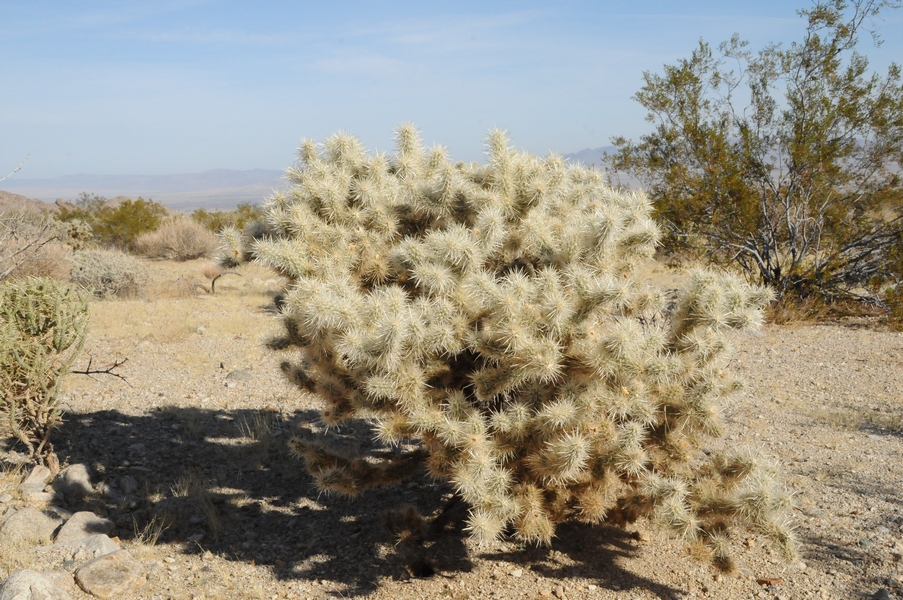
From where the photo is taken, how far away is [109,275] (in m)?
13.1

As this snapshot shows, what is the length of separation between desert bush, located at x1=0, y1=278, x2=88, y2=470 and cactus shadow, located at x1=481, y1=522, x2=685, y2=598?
328cm

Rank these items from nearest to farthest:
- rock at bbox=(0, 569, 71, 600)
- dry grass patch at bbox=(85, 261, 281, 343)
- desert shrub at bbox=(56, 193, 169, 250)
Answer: rock at bbox=(0, 569, 71, 600)
dry grass patch at bbox=(85, 261, 281, 343)
desert shrub at bbox=(56, 193, 169, 250)

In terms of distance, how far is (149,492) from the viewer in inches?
192

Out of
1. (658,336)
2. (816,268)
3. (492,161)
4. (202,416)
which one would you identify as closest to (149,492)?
(202,416)

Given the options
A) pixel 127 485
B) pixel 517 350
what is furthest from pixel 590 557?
pixel 127 485

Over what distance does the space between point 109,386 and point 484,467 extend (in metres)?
5.20

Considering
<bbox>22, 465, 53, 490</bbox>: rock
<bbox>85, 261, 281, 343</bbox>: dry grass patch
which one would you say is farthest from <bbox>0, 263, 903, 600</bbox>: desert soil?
<bbox>85, 261, 281, 343</bbox>: dry grass patch

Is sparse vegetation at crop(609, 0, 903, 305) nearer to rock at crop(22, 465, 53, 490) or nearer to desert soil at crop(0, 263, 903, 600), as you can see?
desert soil at crop(0, 263, 903, 600)

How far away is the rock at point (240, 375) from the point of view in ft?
24.6

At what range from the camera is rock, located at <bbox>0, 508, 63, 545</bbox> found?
3982mm

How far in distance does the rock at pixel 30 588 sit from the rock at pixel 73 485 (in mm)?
1444

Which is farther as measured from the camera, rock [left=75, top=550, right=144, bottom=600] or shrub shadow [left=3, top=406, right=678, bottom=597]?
shrub shadow [left=3, top=406, right=678, bottom=597]

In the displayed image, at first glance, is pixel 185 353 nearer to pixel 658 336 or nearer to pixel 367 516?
pixel 367 516

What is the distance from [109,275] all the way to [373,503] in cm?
1029
